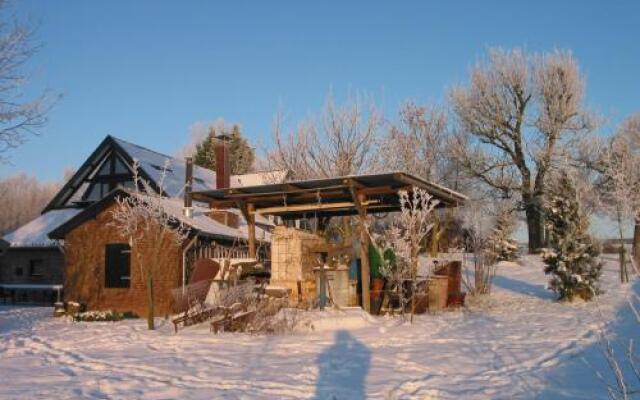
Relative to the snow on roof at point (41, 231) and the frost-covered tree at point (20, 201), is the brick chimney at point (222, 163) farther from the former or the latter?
the frost-covered tree at point (20, 201)

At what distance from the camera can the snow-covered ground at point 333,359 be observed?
645 centimetres

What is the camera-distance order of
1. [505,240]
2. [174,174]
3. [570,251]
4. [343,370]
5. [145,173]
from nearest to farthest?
[343,370], [570,251], [145,173], [174,174], [505,240]

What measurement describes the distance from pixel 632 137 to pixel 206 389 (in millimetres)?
33174

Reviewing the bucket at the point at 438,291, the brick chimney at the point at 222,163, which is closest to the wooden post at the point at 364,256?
the bucket at the point at 438,291

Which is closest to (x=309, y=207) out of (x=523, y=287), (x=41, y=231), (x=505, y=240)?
(x=523, y=287)

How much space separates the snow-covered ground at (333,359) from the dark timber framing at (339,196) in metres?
2.72

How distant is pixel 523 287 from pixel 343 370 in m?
14.6

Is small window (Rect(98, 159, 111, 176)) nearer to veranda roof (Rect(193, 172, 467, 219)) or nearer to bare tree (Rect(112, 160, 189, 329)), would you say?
bare tree (Rect(112, 160, 189, 329))

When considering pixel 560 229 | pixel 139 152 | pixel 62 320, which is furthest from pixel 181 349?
pixel 139 152

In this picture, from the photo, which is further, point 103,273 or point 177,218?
point 103,273

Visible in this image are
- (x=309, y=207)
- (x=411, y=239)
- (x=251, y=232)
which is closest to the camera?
(x=411, y=239)

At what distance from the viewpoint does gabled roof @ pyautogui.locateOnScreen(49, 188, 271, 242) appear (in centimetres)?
1706

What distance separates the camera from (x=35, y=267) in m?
24.4

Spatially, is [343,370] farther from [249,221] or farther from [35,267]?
[35,267]
